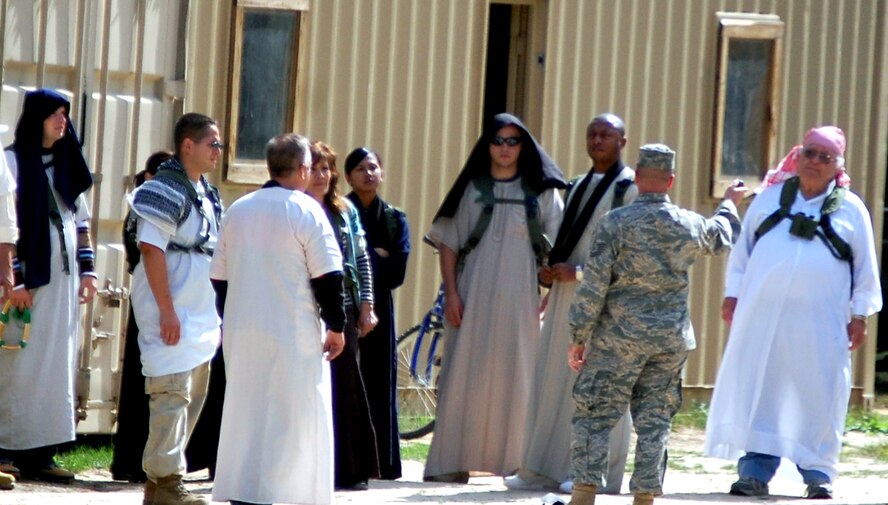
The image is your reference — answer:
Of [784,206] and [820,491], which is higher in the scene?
[784,206]

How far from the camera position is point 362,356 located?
8.74 metres

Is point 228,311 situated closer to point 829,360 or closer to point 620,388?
point 620,388

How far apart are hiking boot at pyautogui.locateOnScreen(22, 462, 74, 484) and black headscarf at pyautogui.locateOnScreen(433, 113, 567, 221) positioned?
222 centimetres

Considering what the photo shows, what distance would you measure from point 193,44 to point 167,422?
401cm

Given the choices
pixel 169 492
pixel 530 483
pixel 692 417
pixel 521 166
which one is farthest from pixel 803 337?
pixel 692 417

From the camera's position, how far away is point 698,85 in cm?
1207

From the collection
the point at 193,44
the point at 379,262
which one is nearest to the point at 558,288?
the point at 379,262

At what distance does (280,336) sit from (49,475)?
198 centimetres

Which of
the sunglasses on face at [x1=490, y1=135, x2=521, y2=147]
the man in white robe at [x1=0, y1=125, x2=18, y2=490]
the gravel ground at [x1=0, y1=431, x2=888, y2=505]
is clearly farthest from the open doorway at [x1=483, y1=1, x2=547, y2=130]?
the man in white robe at [x1=0, y1=125, x2=18, y2=490]

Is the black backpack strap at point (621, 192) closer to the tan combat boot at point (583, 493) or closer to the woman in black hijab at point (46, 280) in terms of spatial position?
the tan combat boot at point (583, 493)

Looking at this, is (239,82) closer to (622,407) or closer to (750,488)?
(750,488)

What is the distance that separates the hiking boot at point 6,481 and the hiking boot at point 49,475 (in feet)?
1.29

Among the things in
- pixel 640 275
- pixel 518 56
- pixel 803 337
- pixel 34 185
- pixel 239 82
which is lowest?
pixel 803 337

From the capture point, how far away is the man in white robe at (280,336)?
679 centimetres
